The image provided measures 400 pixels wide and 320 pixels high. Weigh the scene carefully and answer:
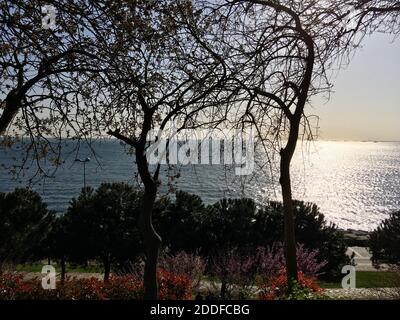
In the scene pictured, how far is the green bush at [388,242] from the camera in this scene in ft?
118

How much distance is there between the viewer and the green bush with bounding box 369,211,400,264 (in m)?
36.0

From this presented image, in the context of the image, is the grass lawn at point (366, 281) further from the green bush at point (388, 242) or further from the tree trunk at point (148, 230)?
the tree trunk at point (148, 230)

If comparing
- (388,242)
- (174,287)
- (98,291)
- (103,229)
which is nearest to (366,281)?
(388,242)

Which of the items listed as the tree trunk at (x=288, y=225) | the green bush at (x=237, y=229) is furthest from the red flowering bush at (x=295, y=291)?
the green bush at (x=237, y=229)

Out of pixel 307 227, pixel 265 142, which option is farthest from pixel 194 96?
pixel 307 227

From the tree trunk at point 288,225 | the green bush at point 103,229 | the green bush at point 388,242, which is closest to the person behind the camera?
the tree trunk at point 288,225

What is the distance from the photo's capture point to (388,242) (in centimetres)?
3691

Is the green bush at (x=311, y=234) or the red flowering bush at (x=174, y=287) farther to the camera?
the green bush at (x=311, y=234)

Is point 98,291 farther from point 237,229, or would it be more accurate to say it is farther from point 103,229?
point 237,229
